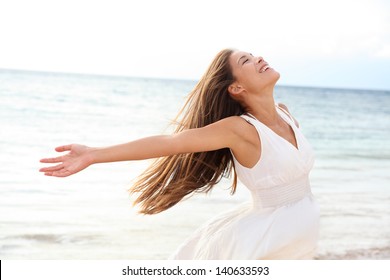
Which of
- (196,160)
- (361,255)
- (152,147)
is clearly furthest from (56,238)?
(152,147)

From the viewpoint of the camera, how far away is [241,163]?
3.15m

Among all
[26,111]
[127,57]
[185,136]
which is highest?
[185,136]

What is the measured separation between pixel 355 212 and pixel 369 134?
1129cm

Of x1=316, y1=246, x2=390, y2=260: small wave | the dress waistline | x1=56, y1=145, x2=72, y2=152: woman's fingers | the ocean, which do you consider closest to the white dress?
the dress waistline

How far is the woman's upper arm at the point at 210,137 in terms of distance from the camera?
294cm

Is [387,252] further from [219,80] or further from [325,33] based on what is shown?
[325,33]

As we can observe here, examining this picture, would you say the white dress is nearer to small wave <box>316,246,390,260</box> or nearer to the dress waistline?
the dress waistline

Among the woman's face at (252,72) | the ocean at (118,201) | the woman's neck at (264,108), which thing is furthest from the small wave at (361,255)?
the woman's face at (252,72)

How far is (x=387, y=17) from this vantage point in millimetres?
31828

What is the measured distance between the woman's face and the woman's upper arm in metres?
0.20

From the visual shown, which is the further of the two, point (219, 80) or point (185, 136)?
point (219, 80)

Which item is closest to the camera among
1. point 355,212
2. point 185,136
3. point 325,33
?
point 185,136

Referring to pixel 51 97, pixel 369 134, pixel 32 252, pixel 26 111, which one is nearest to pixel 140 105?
pixel 51 97

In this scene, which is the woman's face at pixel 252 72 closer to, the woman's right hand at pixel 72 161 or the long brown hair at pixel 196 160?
the long brown hair at pixel 196 160
